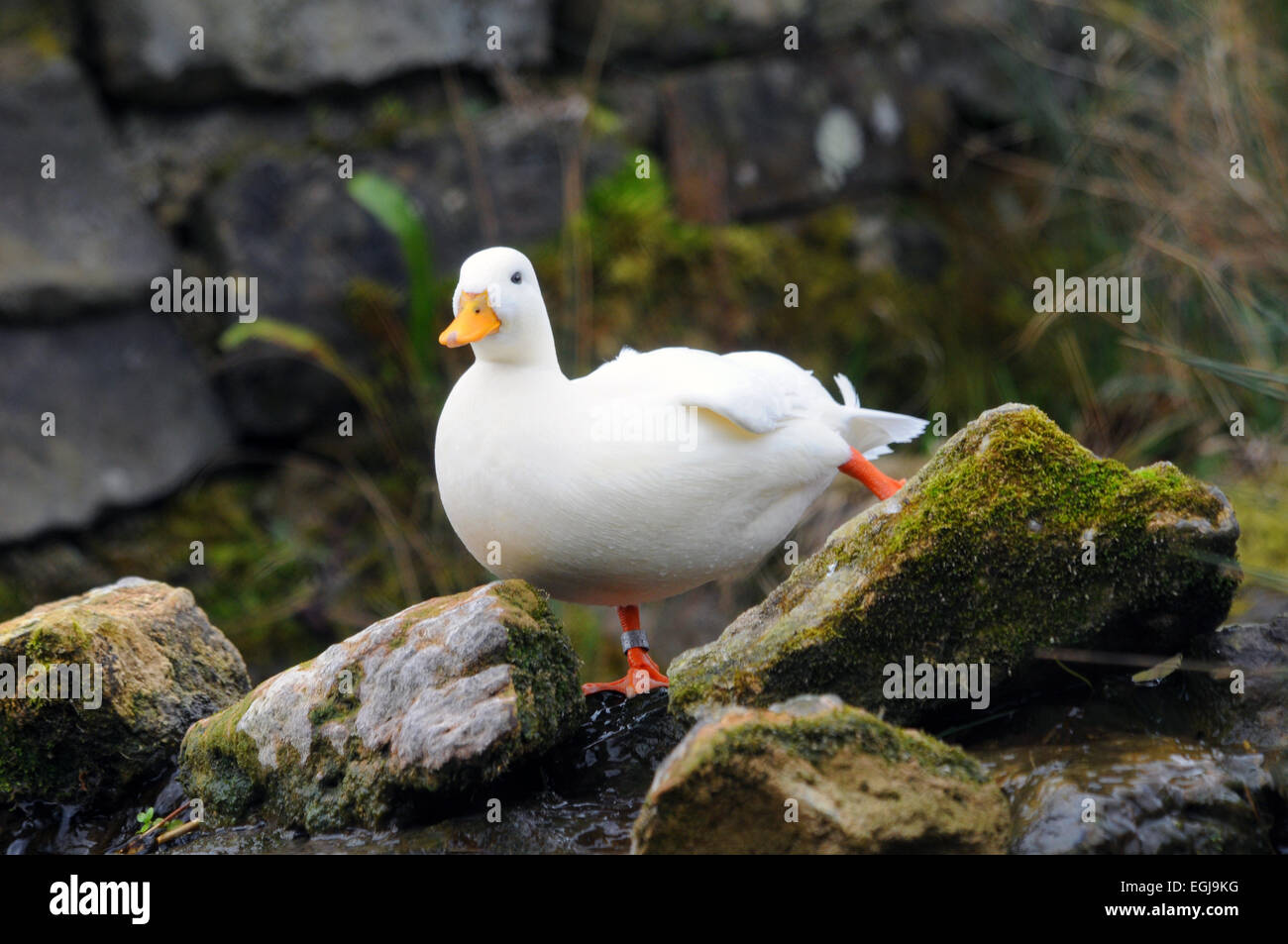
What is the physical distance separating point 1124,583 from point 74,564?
5.03m

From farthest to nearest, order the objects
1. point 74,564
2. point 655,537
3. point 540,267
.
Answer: point 540,267, point 74,564, point 655,537

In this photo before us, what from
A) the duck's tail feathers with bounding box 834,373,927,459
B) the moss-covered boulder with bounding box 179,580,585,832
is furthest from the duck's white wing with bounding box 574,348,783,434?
the moss-covered boulder with bounding box 179,580,585,832

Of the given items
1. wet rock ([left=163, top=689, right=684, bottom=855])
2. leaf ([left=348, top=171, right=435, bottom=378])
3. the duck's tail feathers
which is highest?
leaf ([left=348, top=171, right=435, bottom=378])

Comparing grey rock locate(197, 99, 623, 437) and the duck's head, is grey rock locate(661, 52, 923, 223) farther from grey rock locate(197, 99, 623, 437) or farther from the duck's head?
the duck's head

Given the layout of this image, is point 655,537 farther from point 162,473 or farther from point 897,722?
point 162,473

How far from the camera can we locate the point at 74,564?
20.0 ft

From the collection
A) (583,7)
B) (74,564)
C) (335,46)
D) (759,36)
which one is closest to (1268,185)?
(759,36)

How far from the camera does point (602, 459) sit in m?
3.31

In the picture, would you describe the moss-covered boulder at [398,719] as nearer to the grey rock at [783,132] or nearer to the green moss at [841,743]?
the green moss at [841,743]

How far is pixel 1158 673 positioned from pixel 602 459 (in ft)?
5.11

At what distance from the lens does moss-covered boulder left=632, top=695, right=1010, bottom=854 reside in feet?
8.19

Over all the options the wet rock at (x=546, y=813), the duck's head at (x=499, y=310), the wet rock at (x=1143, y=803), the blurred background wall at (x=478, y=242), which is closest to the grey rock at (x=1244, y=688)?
the wet rock at (x=1143, y=803)

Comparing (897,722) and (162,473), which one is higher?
(162,473)

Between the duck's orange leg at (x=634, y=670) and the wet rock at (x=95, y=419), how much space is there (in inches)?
128
